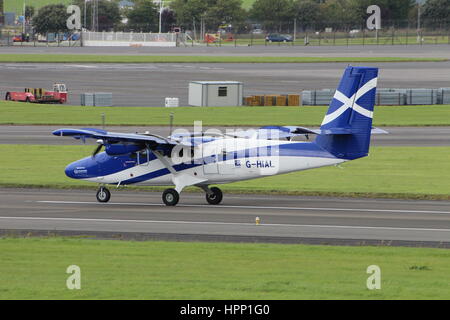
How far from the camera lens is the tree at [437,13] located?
170m

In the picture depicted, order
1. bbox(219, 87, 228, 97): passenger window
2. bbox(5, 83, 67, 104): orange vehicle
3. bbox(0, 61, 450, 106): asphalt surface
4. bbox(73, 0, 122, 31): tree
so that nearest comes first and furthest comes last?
bbox(219, 87, 228, 97): passenger window, bbox(5, 83, 67, 104): orange vehicle, bbox(0, 61, 450, 106): asphalt surface, bbox(73, 0, 122, 31): tree

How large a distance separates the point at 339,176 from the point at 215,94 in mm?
35125

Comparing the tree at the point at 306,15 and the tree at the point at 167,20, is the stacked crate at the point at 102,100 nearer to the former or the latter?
the tree at the point at 306,15

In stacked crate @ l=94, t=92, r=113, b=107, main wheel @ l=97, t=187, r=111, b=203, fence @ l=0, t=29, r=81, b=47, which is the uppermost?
fence @ l=0, t=29, r=81, b=47

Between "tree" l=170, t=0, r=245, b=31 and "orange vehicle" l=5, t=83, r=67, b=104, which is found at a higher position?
"tree" l=170, t=0, r=245, b=31

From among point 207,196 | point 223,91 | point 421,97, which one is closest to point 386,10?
point 421,97

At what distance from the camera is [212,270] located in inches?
823

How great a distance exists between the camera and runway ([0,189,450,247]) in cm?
2705

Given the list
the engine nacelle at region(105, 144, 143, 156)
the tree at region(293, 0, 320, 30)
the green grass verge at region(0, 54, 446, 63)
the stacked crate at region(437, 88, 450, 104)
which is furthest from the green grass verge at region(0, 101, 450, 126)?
the tree at region(293, 0, 320, 30)

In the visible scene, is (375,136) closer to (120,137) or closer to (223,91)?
(223,91)

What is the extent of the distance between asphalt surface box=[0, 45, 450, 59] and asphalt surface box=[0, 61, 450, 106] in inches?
646

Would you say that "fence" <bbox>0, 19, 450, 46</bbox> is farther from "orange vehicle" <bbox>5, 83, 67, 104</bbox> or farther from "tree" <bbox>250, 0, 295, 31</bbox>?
"orange vehicle" <bbox>5, 83, 67, 104</bbox>

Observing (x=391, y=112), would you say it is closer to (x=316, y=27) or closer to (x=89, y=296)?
(x=89, y=296)

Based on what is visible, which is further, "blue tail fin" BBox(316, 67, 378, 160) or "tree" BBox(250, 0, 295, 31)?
"tree" BBox(250, 0, 295, 31)
